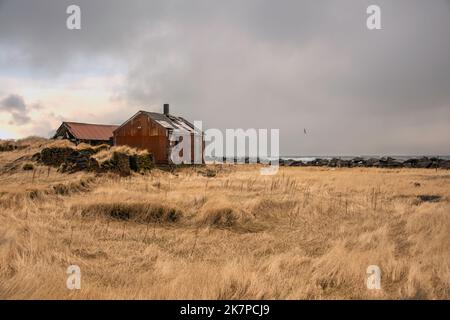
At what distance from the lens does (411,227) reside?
773cm

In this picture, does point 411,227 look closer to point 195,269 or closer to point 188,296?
point 195,269

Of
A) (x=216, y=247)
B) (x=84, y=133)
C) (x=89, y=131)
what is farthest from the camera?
(x=89, y=131)

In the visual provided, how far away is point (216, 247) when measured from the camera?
6566mm

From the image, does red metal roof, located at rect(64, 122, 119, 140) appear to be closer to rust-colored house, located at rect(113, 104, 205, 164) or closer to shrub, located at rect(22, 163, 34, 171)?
rust-colored house, located at rect(113, 104, 205, 164)

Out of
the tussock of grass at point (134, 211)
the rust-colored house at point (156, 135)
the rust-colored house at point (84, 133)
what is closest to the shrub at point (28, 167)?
the rust-colored house at point (156, 135)

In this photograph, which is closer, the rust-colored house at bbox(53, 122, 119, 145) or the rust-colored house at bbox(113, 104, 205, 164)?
the rust-colored house at bbox(113, 104, 205, 164)

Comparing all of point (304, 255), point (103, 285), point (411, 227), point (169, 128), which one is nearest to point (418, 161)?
point (169, 128)

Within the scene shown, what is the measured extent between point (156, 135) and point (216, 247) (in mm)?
23871

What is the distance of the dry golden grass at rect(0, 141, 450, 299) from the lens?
4.25 m

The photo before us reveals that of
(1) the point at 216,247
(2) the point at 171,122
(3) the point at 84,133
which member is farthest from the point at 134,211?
(3) the point at 84,133

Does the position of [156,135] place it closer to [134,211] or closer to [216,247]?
[134,211]

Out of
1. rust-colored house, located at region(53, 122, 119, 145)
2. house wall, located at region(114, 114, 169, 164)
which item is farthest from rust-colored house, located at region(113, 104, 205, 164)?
rust-colored house, located at region(53, 122, 119, 145)

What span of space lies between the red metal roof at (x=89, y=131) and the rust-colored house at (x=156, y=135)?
856 centimetres
